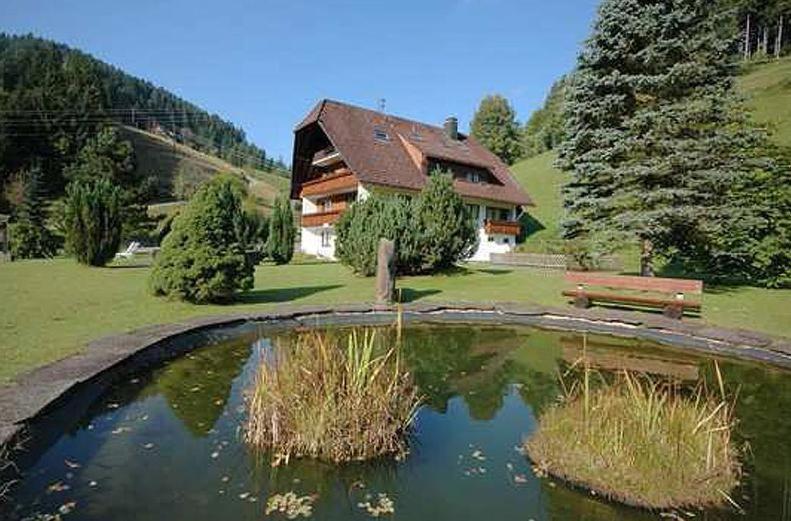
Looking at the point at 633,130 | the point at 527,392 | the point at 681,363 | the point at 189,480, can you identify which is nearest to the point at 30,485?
the point at 189,480

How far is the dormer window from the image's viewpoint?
107 feet

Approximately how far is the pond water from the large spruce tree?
989cm

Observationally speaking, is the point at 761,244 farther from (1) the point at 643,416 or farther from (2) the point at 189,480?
(2) the point at 189,480

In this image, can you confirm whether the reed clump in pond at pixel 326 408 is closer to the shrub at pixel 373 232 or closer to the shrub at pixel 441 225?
the shrub at pixel 373 232

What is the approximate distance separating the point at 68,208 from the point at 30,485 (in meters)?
18.6

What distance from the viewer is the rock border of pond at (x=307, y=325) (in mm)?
4539

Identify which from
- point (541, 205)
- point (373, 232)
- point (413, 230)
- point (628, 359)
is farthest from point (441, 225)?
point (541, 205)

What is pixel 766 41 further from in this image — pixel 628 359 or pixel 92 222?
pixel 92 222

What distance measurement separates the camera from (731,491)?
3779 mm

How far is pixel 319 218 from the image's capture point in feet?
108

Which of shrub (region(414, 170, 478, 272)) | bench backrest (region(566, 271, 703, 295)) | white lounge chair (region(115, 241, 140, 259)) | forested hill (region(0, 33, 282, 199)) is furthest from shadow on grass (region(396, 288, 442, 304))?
forested hill (region(0, 33, 282, 199))

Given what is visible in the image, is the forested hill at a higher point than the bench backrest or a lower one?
higher

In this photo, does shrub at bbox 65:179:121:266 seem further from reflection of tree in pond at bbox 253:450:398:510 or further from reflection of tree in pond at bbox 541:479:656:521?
reflection of tree in pond at bbox 541:479:656:521

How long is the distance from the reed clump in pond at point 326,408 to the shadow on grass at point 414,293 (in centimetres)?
779
